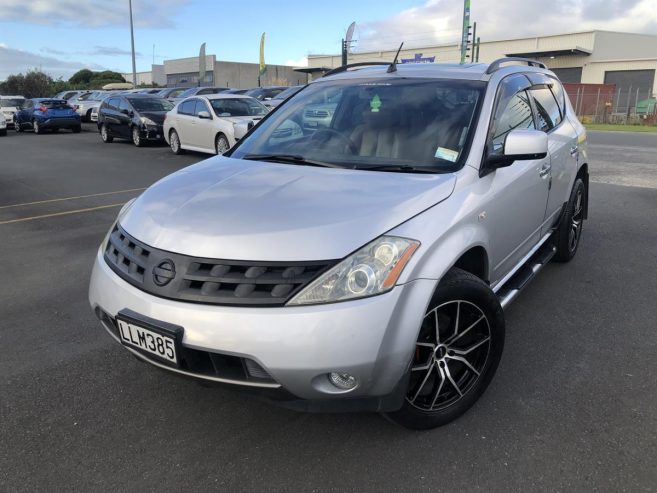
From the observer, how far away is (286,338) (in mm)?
2156

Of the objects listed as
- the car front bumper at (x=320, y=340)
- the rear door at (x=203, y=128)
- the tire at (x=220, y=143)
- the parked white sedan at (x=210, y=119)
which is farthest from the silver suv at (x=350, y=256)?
the rear door at (x=203, y=128)

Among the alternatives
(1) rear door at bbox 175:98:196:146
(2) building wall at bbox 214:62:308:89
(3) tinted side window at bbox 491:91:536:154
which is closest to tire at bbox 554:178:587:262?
(3) tinted side window at bbox 491:91:536:154

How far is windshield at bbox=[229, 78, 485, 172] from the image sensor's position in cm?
316

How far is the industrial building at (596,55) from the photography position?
4603 cm

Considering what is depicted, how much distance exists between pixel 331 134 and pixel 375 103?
0.36 meters

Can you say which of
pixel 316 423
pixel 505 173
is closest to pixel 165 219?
pixel 316 423

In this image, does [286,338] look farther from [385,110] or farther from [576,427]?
[385,110]

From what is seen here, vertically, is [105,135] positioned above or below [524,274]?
above

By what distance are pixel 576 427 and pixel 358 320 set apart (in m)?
1.37

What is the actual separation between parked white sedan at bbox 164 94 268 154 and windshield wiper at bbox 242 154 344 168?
30.5ft

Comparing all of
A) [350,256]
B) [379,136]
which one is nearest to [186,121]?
[379,136]

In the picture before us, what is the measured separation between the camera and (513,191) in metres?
3.34

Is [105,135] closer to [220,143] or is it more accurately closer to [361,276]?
[220,143]

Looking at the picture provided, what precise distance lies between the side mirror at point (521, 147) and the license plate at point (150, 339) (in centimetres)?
192
